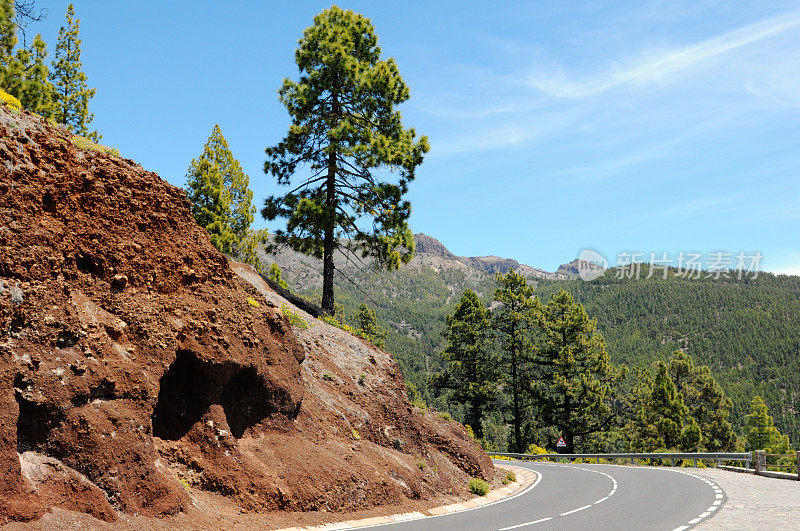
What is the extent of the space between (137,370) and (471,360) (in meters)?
42.2

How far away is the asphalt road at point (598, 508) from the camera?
1250 cm

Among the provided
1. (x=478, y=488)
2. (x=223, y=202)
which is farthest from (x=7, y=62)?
(x=478, y=488)

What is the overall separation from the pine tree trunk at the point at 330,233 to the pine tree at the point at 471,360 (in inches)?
1018

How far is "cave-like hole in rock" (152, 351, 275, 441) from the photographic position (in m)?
11.9

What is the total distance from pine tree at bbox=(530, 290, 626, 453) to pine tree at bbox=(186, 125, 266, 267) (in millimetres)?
26033

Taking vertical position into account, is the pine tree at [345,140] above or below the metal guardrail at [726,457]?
above

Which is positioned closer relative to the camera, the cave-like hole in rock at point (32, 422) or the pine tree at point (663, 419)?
the cave-like hole in rock at point (32, 422)

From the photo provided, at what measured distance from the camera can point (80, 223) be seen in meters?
10.7

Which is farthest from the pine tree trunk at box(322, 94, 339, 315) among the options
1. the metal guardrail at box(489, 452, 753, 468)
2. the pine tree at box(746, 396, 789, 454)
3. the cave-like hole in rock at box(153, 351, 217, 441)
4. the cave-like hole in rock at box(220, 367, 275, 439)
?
the pine tree at box(746, 396, 789, 454)

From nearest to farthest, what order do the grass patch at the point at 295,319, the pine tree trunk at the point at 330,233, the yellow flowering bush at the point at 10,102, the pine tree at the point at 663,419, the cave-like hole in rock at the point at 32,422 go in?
the cave-like hole in rock at the point at 32,422, the yellow flowering bush at the point at 10,102, the grass patch at the point at 295,319, the pine tree trunk at the point at 330,233, the pine tree at the point at 663,419

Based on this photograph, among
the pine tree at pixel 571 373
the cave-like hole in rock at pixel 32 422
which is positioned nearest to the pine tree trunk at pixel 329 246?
the cave-like hole in rock at pixel 32 422

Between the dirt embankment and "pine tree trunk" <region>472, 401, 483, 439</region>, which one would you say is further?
"pine tree trunk" <region>472, 401, 483, 439</region>

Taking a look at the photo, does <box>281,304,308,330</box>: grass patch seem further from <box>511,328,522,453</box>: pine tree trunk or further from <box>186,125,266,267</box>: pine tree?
<box>511,328,522,453</box>: pine tree trunk

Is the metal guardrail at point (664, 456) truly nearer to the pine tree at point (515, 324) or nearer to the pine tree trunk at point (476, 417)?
the pine tree trunk at point (476, 417)
